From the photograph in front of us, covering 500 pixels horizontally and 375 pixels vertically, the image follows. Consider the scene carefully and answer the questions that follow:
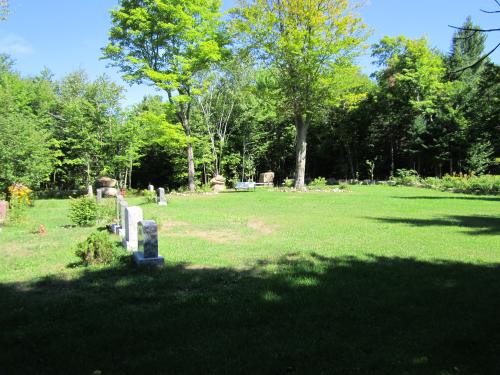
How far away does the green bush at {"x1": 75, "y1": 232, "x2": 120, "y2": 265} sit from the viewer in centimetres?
758

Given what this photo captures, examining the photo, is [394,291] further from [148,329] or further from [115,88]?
[115,88]

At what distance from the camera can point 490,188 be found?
75.4 feet

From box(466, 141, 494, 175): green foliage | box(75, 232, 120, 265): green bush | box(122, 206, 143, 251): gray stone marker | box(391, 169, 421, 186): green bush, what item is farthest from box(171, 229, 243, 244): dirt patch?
box(466, 141, 494, 175): green foliage

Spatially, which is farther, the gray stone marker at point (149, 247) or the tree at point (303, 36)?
the tree at point (303, 36)

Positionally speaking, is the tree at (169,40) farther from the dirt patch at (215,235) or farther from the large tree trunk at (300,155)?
the dirt patch at (215,235)

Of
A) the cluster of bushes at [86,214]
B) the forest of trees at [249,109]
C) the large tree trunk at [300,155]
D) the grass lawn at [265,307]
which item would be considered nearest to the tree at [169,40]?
the forest of trees at [249,109]

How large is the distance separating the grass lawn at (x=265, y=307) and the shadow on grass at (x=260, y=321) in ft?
0.05

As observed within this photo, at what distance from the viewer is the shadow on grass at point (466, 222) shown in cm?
1032

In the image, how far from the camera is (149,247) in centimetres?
739

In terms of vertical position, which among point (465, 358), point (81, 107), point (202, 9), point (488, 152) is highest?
point (202, 9)

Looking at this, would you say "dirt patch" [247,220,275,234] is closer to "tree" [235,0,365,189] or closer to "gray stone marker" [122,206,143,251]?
"gray stone marker" [122,206,143,251]

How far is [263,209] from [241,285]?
9.99m

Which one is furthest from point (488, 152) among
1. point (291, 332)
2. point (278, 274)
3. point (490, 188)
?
point (291, 332)

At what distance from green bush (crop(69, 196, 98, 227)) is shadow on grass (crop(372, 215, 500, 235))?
8937 mm
